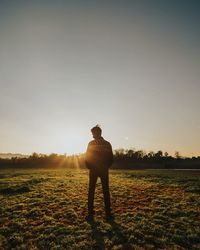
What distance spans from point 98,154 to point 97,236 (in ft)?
9.77

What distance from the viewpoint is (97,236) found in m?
8.02

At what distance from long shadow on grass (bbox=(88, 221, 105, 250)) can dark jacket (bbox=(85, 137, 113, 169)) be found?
2027mm

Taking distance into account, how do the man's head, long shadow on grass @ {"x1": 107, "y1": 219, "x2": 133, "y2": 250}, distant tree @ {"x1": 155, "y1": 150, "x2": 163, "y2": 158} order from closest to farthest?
long shadow on grass @ {"x1": 107, "y1": 219, "x2": 133, "y2": 250} → the man's head → distant tree @ {"x1": 155, "y1": 150, "x2": 163, "y2": 158}

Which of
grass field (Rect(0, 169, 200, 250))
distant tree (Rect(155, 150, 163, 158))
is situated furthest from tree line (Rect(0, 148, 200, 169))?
grass field (Rect(0, 169, 200, 250))

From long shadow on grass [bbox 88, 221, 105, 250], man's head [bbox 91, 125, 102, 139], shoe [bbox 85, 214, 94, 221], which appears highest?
man's head [bbox 91, 125, 102, 139]

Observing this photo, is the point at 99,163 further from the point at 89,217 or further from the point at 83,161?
the point at 83,161

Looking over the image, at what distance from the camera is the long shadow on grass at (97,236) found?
7.25 metres

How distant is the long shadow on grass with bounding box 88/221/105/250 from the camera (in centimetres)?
725

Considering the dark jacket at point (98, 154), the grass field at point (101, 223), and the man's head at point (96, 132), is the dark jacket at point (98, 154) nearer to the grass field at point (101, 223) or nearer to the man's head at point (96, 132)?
the man's head at point (96, 132)

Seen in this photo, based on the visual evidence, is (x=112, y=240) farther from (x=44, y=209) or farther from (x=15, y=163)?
(x=15, y=163)

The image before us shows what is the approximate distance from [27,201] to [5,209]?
1.79 m

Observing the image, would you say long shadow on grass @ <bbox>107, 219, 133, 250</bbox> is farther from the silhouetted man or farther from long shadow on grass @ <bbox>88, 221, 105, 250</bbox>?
the silhouetted man

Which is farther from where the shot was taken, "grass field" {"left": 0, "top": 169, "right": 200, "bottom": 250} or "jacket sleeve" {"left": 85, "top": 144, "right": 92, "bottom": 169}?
"jacket sleeve" {"left": 85, "top": 144, "right": 92, "bottom": 169}

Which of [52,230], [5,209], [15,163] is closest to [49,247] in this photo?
[52,230]
